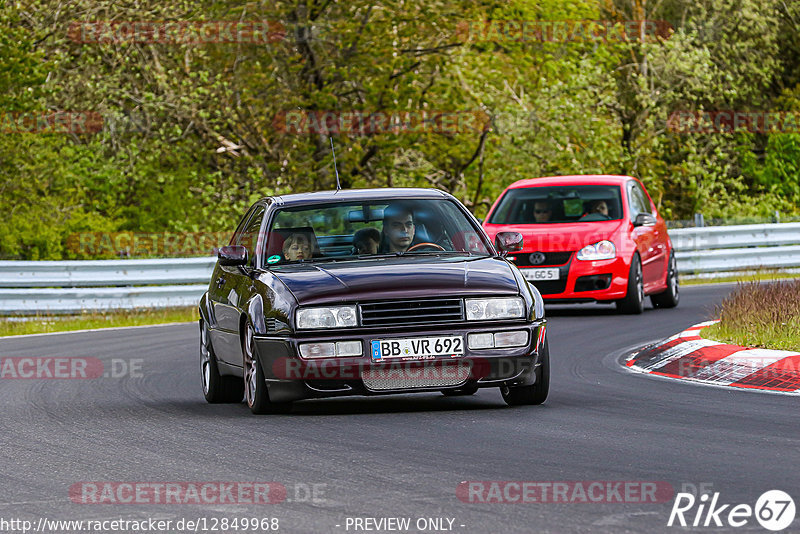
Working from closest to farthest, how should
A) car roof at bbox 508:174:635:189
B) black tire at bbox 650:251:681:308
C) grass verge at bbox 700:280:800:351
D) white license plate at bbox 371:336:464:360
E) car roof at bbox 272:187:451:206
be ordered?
white license plate at bbox 371:336:464:360 < car roof at bbox 272:187:451:206 < grass verge at bbox 700:280:800:351 < car roof at bbox 508:174:635:189 < black tire at bbox 650:251:681:308

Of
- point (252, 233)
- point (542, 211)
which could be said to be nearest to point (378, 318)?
point (252, 233)

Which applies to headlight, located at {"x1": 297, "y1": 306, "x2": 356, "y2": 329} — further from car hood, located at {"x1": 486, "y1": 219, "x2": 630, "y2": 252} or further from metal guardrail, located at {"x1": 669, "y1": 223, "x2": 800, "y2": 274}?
metal guardrail, located at {"x1": 669, "y1": 223, "x2": 800, "y2": 274}

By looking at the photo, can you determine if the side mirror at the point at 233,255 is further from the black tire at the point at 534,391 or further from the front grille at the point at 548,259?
the front grille at the point at 548,259

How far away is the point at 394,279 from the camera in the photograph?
968 cm

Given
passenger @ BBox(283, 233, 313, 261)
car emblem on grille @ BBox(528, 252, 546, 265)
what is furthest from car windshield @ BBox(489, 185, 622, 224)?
passenger @ BBox(283, 233, 313, 261)

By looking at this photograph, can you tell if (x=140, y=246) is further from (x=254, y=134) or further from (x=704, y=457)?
(x=704, y=457)

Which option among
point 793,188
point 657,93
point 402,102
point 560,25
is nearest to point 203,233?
point 402,102

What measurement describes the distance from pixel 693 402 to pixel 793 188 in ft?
93.5

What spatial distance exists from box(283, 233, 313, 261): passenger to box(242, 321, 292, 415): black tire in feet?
2.18

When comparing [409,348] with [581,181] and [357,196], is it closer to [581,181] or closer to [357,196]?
[357,196]

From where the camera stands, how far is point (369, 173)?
30531 mm

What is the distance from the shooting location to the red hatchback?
18047 millimetres

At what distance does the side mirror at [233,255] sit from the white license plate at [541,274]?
7.79 metres

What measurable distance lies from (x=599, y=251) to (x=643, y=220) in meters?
0.80
